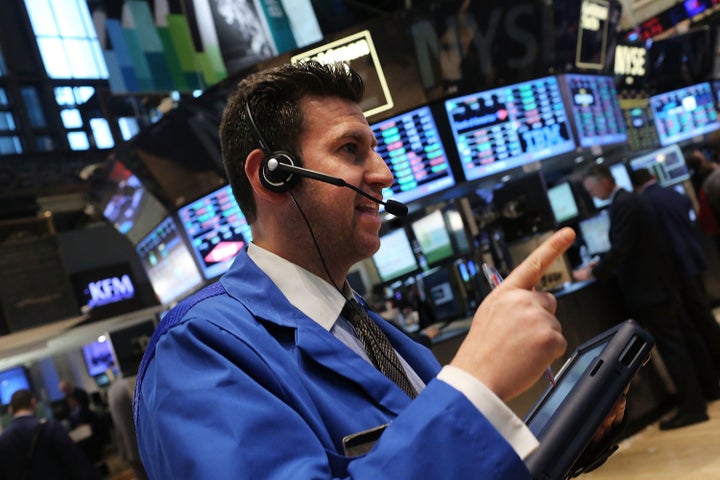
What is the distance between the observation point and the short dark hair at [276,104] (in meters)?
1.19

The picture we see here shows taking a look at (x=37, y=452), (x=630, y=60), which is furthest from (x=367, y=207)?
(x=630, y=60)

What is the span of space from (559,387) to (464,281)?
14.4ft

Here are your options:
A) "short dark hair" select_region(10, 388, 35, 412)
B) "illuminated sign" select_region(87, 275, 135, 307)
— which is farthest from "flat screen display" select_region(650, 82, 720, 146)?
"illuminated sign" select_region(87, 275, 135, 307)

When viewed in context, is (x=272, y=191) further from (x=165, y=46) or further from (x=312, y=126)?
(x=165, y=46)

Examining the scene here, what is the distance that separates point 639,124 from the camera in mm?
8008

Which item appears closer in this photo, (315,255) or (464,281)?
(315,255)

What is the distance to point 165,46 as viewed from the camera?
18.4 feet

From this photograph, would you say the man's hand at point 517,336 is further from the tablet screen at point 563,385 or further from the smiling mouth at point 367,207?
the smiling mouth at point 367,207

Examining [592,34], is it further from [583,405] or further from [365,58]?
[583,405]

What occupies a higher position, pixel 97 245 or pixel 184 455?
pixel 97 245

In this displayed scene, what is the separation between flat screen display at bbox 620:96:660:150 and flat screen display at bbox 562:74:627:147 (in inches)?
71.7

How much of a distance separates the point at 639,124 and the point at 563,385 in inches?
304

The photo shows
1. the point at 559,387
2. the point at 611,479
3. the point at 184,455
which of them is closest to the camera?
the point at 184,455

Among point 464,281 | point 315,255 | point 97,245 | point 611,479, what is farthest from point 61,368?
point 315,255
